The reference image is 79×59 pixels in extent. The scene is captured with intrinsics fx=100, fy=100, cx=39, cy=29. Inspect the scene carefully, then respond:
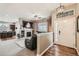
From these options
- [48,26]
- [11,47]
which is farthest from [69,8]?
[11,47]

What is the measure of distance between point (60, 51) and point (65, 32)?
42 cm

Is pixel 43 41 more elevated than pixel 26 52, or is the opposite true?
pixel 43 41

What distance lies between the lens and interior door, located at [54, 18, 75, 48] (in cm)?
207

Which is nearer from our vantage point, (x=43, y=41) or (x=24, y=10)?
(x=24, y=10)

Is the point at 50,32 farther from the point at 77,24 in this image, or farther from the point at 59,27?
the point at 77,24

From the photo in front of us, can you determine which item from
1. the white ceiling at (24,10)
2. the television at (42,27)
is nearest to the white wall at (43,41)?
the television at (42,27)

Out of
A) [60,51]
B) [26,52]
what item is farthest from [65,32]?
[26,52]

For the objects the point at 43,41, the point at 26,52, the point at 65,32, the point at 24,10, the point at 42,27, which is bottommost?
the point at 26,52

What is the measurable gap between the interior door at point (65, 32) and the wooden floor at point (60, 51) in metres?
0.09

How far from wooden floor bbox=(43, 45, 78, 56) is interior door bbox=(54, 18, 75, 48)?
0.28 ft

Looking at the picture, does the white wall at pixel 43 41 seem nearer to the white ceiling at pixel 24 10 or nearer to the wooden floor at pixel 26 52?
the wooden floor at pixel 26 52

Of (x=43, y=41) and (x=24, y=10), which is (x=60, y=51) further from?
(x=24, y=10)

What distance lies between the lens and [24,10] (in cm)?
206

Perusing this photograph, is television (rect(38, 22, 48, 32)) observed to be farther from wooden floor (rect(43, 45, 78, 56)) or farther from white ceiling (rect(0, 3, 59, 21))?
wooden floor (rect(43, 45, 78, 56))
